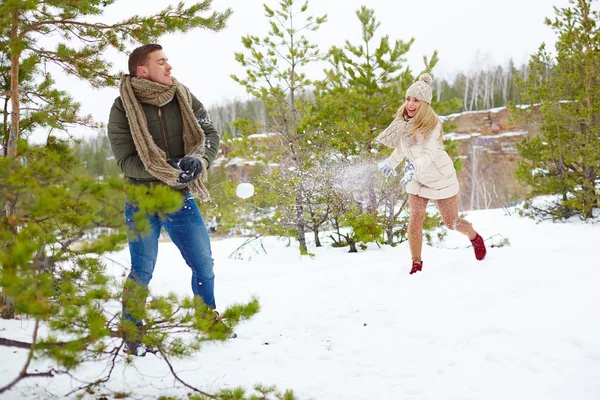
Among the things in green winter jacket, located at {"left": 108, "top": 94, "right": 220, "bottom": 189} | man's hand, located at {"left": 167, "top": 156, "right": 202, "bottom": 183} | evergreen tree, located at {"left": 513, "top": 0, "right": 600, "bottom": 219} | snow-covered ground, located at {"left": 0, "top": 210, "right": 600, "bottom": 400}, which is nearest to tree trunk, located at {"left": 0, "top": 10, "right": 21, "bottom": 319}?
snow-covered ground, located at {"left": 0, "top": 210, "right": 600, "bottom": 400}

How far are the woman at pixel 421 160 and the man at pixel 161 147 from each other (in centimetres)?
207

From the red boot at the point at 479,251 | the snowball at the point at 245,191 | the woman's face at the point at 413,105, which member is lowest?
the red boot at the point at 479,251

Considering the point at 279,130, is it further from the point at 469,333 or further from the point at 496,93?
the point at 496,93

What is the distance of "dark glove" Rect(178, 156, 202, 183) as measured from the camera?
252 centimetres

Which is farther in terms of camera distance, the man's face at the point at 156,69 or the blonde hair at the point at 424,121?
the blonde hair at the point at 424,121

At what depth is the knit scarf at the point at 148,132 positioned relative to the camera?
2.48 m

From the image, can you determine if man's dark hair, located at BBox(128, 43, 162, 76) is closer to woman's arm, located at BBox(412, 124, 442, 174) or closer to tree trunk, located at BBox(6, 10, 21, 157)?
tree trunk, located at BBox(6, 10, 21, 157)

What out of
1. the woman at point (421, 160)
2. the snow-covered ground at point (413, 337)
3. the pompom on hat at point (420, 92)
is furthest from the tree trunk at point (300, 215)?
the pompom on hat at point (420, 92)

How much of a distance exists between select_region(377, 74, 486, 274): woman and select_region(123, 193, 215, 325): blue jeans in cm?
220

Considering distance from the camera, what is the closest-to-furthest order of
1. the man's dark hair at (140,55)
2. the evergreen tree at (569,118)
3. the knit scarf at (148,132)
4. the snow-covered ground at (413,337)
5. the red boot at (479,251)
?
the snow-covered ground at (413,337), the knit scarf at (148,132), the man's dark hair at (140,55), the red boot at (479,251), the evergreen tree at (569,118)

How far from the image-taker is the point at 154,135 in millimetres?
2648

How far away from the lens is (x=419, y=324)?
2.96m

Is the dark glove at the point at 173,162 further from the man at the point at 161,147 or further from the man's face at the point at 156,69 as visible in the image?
the man's face at the point at 156,69

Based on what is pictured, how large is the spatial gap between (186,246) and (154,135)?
755 mm
